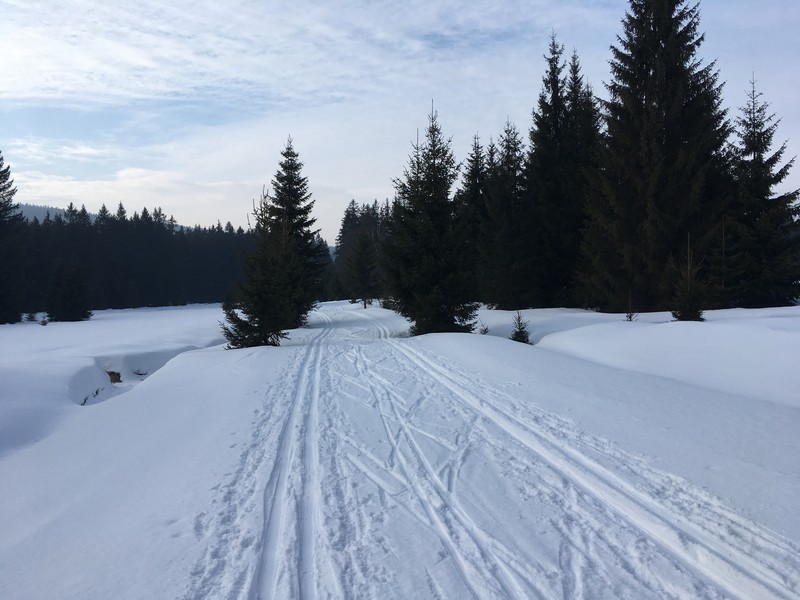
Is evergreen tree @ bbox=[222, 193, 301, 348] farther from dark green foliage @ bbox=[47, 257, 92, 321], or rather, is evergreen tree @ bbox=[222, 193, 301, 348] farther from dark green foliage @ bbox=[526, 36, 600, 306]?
dark green foliage @ bbox=[47, 257, 92, 321]

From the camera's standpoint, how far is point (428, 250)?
1741 cm

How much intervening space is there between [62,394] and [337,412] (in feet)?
18.6

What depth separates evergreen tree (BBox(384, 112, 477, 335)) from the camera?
17.2m

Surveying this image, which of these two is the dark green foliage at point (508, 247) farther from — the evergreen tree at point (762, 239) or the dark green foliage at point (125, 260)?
the dark green foliage at point (125, 260)

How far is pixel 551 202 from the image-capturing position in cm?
2611

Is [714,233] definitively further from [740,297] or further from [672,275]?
[740,297]

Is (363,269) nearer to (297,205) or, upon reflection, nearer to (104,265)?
(297,205)

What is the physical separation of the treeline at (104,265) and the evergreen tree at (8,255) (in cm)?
10

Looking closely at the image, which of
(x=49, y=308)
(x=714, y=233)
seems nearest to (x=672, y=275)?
(x=714, y=233)

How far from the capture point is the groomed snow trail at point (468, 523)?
2.93 m

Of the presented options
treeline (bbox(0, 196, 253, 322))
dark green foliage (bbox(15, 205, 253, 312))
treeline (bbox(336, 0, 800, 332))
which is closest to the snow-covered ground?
treeline (bbox(336, 0, 800, 332))

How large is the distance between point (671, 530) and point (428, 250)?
14.4m

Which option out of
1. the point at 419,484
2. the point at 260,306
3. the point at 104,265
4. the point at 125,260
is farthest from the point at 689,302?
the point at 125,260

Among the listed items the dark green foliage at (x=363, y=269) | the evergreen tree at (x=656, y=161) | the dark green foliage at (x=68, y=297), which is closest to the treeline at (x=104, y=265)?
the dark green foliage at (x=68, y=297)
